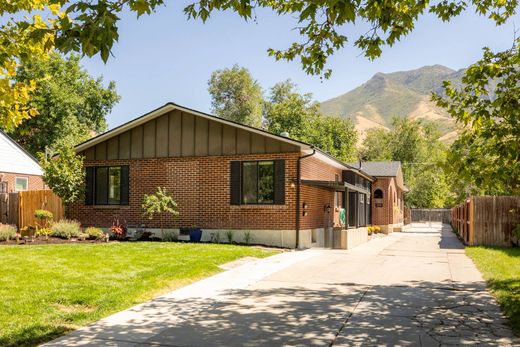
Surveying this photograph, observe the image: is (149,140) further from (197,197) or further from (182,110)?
(197,197)

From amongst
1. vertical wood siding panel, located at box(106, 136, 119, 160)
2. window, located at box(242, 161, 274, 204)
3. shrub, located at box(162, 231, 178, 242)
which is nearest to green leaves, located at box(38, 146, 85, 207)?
vertical wood siding panel, located at box(106, 136, 119, 160)

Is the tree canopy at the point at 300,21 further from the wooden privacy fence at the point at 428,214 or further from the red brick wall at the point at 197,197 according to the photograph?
the wooden privacy fence at the point at 428,214

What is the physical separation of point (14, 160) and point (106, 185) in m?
13.3

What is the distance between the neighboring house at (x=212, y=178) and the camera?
58.4ft

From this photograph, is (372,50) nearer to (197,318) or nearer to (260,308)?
(260,308)

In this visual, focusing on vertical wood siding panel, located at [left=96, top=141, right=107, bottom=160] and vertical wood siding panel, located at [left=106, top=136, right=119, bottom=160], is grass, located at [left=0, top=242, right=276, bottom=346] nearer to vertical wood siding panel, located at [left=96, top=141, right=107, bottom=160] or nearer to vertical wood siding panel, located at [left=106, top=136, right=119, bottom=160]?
vertical wood siding panel, located at [left=106, top=136, right=119, bottom=160]

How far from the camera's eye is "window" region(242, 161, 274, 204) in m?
18.1

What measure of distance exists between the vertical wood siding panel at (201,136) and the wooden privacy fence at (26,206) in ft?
24.1

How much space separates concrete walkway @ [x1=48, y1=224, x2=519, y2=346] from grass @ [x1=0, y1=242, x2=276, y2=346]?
40cm

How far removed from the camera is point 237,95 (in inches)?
2707

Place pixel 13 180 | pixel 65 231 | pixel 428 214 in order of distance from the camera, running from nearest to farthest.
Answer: pixel 65 231 < pixel 13 180 < pixel 428 214

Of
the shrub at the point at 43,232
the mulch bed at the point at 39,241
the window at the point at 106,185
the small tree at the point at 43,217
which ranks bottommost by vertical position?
the mulch bed at the point at 39,241

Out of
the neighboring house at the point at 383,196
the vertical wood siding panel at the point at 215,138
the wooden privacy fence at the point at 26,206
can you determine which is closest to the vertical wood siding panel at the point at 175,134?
the vertical wood siding panel at the point at 215,138

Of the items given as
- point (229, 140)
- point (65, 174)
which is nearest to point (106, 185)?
point (65, 174)
